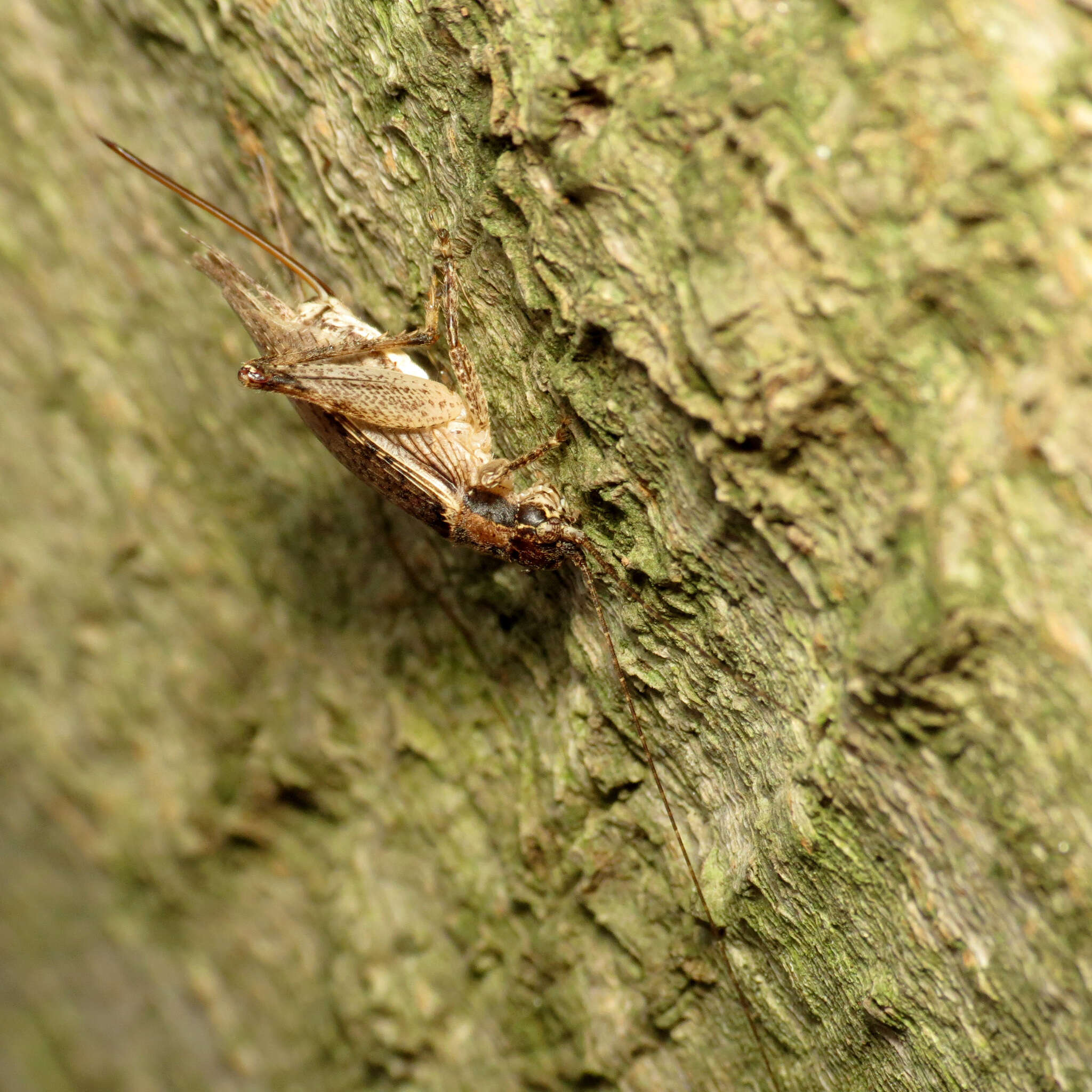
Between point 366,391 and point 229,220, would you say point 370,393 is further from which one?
point 229,220

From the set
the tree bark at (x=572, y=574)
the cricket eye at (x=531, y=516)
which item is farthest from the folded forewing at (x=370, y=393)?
the cricket eye at (x=531, y=516)

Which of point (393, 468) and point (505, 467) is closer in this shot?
point (505, 467)

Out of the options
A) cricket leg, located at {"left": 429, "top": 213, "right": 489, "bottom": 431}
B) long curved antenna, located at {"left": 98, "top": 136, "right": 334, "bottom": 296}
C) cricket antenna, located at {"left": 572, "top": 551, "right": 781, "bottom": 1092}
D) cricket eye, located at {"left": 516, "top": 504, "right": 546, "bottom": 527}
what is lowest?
cricket antenna, located at {"left": 572, "top": 551, "right": 781, "bottom": 1092}

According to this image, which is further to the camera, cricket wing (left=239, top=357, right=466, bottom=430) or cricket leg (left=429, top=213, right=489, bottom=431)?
cricket wing (left=239, top=357, right=466, bottom=430)

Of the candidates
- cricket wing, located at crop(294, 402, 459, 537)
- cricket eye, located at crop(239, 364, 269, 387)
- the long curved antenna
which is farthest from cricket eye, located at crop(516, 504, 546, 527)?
the long curved antenna

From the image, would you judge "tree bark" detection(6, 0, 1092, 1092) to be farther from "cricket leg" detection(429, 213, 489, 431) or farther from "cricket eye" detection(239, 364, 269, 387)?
"cricket eye" detection(239, 364, 269, 387)

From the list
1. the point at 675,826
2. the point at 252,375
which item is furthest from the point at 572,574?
the point at 252,375

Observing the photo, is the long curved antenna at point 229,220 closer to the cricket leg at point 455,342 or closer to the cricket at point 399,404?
the cricket at point 399,404

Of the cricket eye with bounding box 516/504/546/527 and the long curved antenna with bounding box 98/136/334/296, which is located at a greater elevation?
the long curved antenna with bounding box 98/136/334/296

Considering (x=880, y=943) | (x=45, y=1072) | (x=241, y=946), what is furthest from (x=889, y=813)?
(x=45, y=1072)
